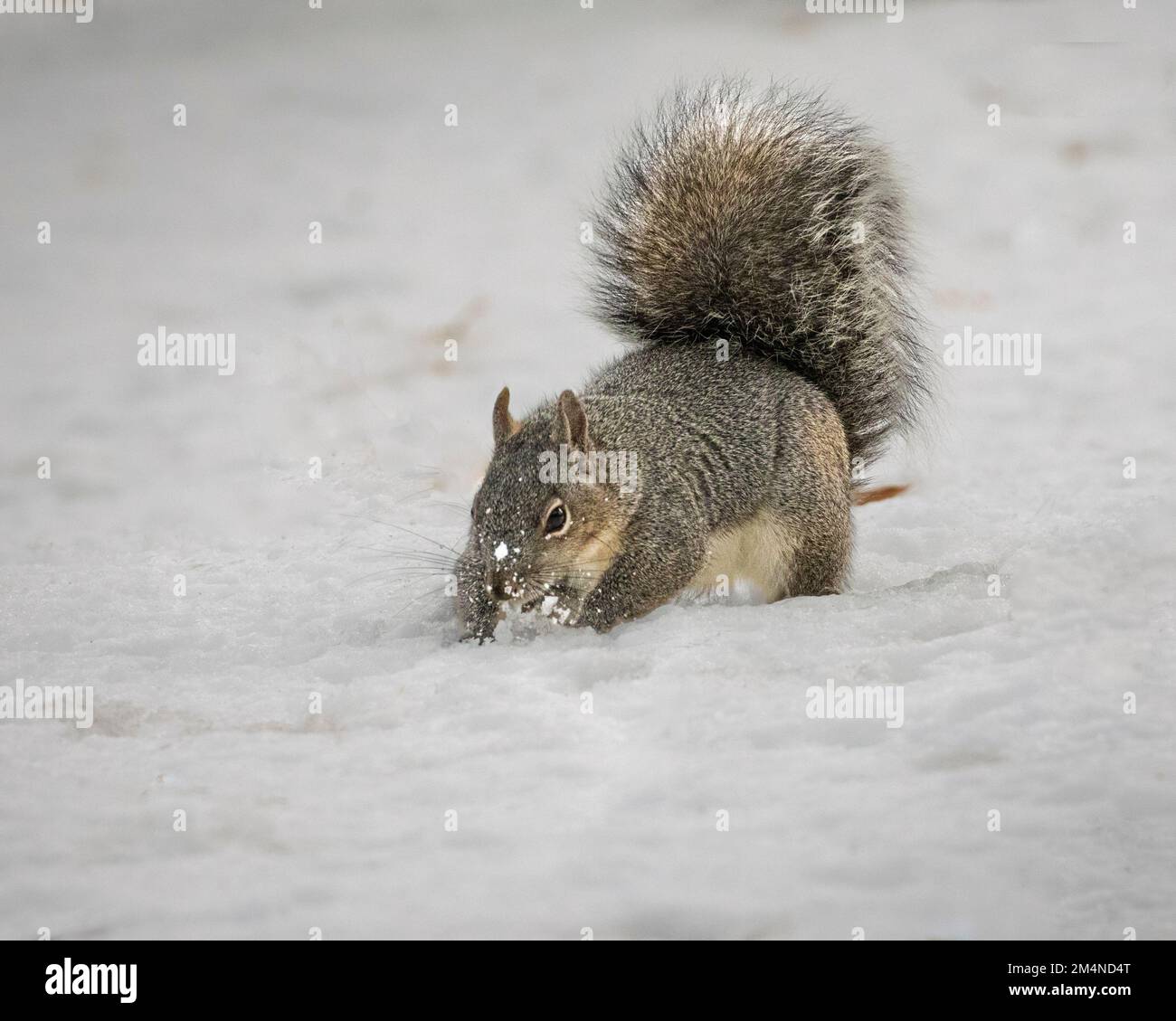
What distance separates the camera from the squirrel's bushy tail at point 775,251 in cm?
486

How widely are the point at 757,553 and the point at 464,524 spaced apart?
1.23 meters

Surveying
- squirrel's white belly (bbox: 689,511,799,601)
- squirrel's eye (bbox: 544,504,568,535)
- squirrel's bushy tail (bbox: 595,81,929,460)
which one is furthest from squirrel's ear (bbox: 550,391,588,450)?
squirrel's bushy tail (bbox: 595,81,929,460)

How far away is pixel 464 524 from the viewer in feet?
17.1

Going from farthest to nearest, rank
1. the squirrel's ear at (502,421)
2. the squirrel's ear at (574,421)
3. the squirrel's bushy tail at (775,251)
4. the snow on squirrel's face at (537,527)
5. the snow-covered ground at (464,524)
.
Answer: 1. the squirrel's bushy tail at (775,251)
2. the squirrel's ear at (502,421)
3. the squirrel's ear at (574,421)
4. the snow on squirrel's face at (537,527)
5. the snow-covered ground at (464,524)

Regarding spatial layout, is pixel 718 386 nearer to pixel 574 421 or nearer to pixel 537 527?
pixel 574 421

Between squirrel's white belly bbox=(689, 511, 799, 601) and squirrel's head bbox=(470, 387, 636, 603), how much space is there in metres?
0.42

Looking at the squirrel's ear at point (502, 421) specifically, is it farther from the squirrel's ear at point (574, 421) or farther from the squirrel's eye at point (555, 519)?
the squirrel's eye at point (555, 519)

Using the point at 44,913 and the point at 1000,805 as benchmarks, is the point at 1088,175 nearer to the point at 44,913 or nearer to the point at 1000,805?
the point at 1000,805

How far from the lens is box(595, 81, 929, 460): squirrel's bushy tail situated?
4.86 meters

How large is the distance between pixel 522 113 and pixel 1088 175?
3.81 m

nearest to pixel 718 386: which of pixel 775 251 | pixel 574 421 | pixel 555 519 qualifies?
pixel 775 251

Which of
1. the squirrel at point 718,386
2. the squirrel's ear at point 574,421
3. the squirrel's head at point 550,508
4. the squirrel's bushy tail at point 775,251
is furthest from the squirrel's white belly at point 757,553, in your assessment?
the squirrel's bushy tail at point 775,251

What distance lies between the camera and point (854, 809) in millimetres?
2824

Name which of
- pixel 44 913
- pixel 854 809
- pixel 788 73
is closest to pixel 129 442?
pixel 44 913
